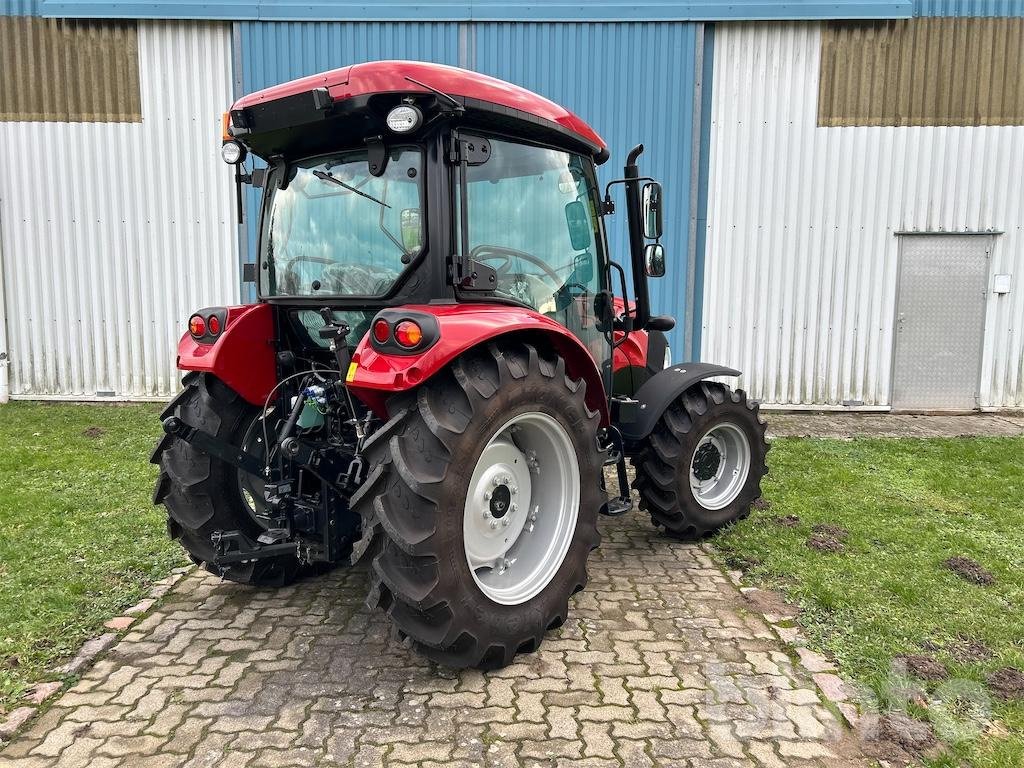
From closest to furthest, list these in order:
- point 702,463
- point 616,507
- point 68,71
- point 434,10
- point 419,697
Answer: point 419,697, point 616,507, point 702,463, point 434,10, point 68,71

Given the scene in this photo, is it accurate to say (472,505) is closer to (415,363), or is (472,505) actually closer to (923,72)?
(415,363)

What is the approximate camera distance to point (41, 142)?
28.6ft

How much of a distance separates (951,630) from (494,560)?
205 cm

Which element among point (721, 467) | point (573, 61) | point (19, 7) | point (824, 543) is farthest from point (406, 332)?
point (19, 7)

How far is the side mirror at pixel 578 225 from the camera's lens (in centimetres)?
365

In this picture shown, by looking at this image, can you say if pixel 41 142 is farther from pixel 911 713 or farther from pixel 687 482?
pixel 911 713

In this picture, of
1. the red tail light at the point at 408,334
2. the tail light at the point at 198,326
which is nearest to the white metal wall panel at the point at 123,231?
the tail light at the point at 198,326

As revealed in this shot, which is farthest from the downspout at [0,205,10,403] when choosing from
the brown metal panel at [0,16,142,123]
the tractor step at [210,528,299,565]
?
the tractor step at [210,528,299,565]

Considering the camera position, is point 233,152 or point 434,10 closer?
point 233,152

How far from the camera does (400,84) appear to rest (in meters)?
2.67

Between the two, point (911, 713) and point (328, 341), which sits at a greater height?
point (328, 341)

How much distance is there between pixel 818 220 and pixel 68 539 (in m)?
8.14

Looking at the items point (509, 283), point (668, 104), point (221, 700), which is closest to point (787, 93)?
point (668, 104)

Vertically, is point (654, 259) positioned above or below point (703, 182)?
below
